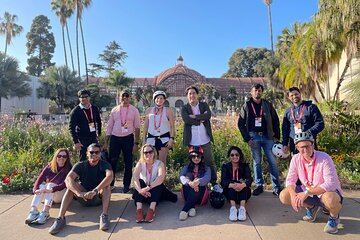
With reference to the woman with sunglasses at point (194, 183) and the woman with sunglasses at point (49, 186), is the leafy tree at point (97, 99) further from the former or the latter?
the woman with sunglasses at point (194, 183)

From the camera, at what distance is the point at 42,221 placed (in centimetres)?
344

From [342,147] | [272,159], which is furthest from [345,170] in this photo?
[272,159]

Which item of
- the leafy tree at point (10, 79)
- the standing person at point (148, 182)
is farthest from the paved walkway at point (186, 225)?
the leafy tree at point (10, 79)

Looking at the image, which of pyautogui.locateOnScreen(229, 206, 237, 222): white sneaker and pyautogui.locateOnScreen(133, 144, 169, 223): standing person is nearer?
pyautogui.locateOnScreen(229, 206, 237, 222): white sneaker

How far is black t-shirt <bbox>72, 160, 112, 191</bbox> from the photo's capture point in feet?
12.4

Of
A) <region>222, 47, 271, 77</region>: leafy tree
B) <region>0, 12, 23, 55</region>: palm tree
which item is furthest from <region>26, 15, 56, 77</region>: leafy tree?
<region>222, 47, 271, 77</region>: leafy tree

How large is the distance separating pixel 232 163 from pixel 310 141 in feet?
3.79

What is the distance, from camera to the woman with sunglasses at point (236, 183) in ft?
11.7

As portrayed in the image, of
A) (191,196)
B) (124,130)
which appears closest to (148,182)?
(191,196)

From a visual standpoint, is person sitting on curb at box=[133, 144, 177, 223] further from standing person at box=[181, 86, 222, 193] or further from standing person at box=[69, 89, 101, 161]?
standing person at box=[69, 89, 101, 161]

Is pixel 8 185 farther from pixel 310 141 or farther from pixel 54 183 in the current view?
pixel 310 141

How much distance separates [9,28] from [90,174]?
46.5m

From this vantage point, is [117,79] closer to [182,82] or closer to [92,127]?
[182,82]

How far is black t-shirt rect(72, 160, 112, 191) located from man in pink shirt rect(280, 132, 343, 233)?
7.83 feet
